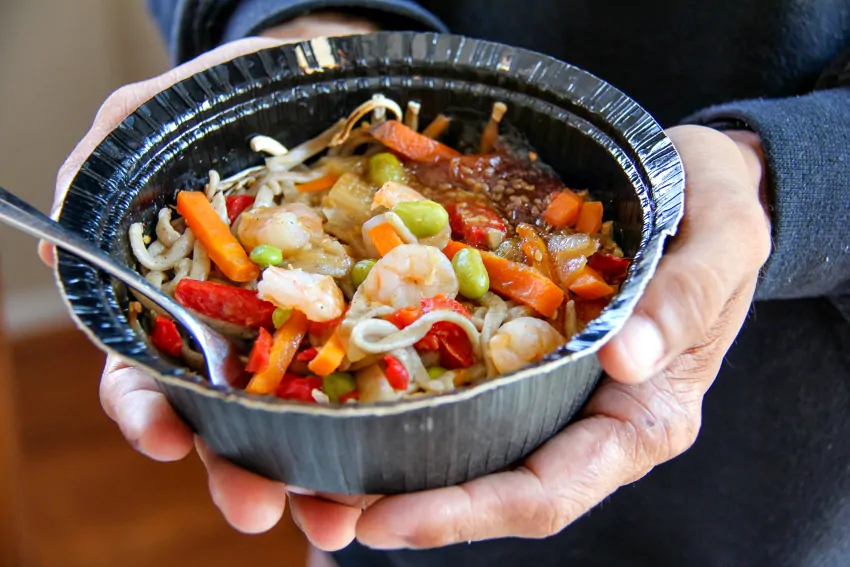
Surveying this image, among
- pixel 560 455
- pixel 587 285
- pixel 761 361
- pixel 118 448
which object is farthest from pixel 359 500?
pixel 118 448

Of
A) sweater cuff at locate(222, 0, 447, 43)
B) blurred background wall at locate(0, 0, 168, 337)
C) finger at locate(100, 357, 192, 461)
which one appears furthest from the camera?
blurred background wall at locate(0, 0, 168, 337)

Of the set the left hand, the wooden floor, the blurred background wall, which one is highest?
the left hand

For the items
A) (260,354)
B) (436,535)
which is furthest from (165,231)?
(436,535)

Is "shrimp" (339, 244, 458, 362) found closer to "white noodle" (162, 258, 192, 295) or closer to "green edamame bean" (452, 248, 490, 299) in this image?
"green edamame bean" (452, 248, 490, 299)

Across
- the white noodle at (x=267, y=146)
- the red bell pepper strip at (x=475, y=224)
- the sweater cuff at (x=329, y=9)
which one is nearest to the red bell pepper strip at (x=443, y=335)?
the red bell pepper strip at (x=475, y=224)

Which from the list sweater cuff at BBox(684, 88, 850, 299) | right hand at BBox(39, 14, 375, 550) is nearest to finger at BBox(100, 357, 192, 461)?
right hand at BBox(39, 14, 375, 550)

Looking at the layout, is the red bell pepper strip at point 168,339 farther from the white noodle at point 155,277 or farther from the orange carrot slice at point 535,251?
the orange carrot slice at point 535,251
